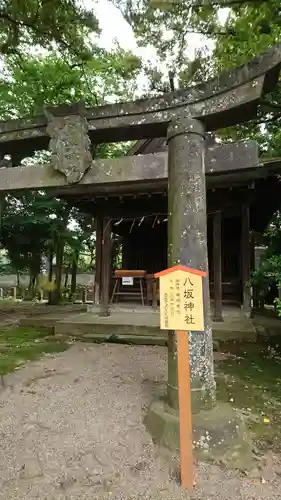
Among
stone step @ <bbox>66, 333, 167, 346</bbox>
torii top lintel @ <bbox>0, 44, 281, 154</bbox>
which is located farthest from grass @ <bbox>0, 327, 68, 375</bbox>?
torii top lintel @ <bbox>0, 44, 281, 154</bbox>

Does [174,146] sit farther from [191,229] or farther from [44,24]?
[44,24]

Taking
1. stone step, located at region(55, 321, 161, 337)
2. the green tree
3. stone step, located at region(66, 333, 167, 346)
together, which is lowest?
stone step, located at region(66, 333, 167, 346)

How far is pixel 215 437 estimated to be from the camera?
128 inches

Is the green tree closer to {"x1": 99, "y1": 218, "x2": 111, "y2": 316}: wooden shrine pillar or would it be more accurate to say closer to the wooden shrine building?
the wooden shrine building

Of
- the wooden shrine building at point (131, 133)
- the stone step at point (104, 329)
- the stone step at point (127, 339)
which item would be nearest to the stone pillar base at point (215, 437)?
the wooden shrine building at point (131, 133)

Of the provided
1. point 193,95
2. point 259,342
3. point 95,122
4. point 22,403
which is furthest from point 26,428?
point 259,342

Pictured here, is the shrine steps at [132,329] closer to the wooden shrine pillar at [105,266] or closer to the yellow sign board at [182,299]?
the wooden shrine pillar at [105,266]

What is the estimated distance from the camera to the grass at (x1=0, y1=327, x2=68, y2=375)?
6.41 m

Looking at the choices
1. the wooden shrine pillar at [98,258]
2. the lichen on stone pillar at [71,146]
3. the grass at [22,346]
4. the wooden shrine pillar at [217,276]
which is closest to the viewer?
the lichen on stone pillar at [71,146]

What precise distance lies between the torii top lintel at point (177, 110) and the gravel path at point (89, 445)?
377cm

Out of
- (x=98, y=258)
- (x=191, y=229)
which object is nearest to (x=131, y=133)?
(x=191, y=229)

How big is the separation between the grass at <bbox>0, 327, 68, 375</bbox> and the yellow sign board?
13.0 ft

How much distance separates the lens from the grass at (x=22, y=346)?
6.41 metres

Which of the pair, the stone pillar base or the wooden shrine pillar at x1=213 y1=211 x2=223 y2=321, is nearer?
the stone pillar base
